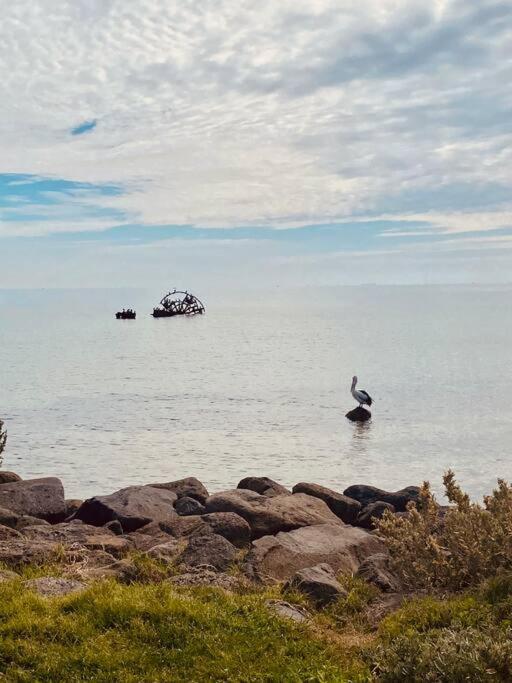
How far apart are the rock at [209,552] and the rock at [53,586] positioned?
6.39 feet

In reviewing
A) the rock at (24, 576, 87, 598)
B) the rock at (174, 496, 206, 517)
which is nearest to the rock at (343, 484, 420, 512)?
→ the rock at (174, 496, 206, 517)

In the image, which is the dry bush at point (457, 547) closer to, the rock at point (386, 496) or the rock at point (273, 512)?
the rock at point (273, 512)

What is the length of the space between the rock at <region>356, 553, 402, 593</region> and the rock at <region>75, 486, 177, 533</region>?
6.31 meters

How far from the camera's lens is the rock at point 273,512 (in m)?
15.0

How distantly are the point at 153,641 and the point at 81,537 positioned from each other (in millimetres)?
5187

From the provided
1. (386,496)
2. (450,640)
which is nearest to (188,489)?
(386,496)

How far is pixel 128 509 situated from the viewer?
56.8 ft

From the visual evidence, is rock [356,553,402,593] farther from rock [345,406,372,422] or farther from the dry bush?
rock [345,406,372,422]

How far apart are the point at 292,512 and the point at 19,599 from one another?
24.4 ft

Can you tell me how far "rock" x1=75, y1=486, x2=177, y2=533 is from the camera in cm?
1706

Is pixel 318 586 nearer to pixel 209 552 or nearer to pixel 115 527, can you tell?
pixel 209 552

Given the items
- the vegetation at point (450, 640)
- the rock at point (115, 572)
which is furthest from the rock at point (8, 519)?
the vegetation at point (450, 640)

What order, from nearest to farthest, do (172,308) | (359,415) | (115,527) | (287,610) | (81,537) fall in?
(287,610)
(81,537)
(115,527)
(359,415)
(172,308)

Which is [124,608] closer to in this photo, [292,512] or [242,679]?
[242,679]
